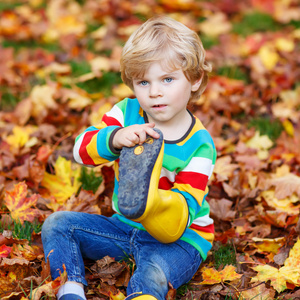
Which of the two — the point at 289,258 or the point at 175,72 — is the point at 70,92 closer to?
the point at 175,72

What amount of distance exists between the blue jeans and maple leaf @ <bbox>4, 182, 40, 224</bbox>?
0.30m

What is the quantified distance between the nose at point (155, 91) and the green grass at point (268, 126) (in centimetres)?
166

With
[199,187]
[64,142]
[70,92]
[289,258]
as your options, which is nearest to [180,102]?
[199,187]

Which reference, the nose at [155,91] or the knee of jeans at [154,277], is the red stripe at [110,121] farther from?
the knee of jeans at [154,277]

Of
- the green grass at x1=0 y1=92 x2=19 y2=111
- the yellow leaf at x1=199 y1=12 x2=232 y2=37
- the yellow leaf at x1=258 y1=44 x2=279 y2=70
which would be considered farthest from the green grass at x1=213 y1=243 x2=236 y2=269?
the yellow leaf at x1=199 y1=12 x2=232 y2=37

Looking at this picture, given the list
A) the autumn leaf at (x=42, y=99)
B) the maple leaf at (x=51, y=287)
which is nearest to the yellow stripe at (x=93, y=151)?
the maple leaf at (x=51, y=287)

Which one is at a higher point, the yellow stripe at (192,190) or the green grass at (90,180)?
the yellow stripe at (192,190)

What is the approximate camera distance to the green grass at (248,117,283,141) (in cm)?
336

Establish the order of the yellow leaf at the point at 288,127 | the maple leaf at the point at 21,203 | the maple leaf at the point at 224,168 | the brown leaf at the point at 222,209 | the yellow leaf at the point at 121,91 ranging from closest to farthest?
the maple leaf at the point at 21,203
the brown leaf at the point at 222,209
the maple leaf at the point at 224,168
the yellow leaf at the point at 288,127
the yellow leaf at the point at 121,91

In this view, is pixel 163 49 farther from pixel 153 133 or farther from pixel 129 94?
pixel 129 94

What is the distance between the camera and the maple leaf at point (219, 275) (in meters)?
2.08

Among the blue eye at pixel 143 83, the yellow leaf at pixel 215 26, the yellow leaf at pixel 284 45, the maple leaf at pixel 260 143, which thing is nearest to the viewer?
the blue eye at pixel 143 83

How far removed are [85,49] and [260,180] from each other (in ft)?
8.07

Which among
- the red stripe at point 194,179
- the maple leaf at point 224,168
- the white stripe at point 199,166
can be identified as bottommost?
the maple leaf at point 224,168
